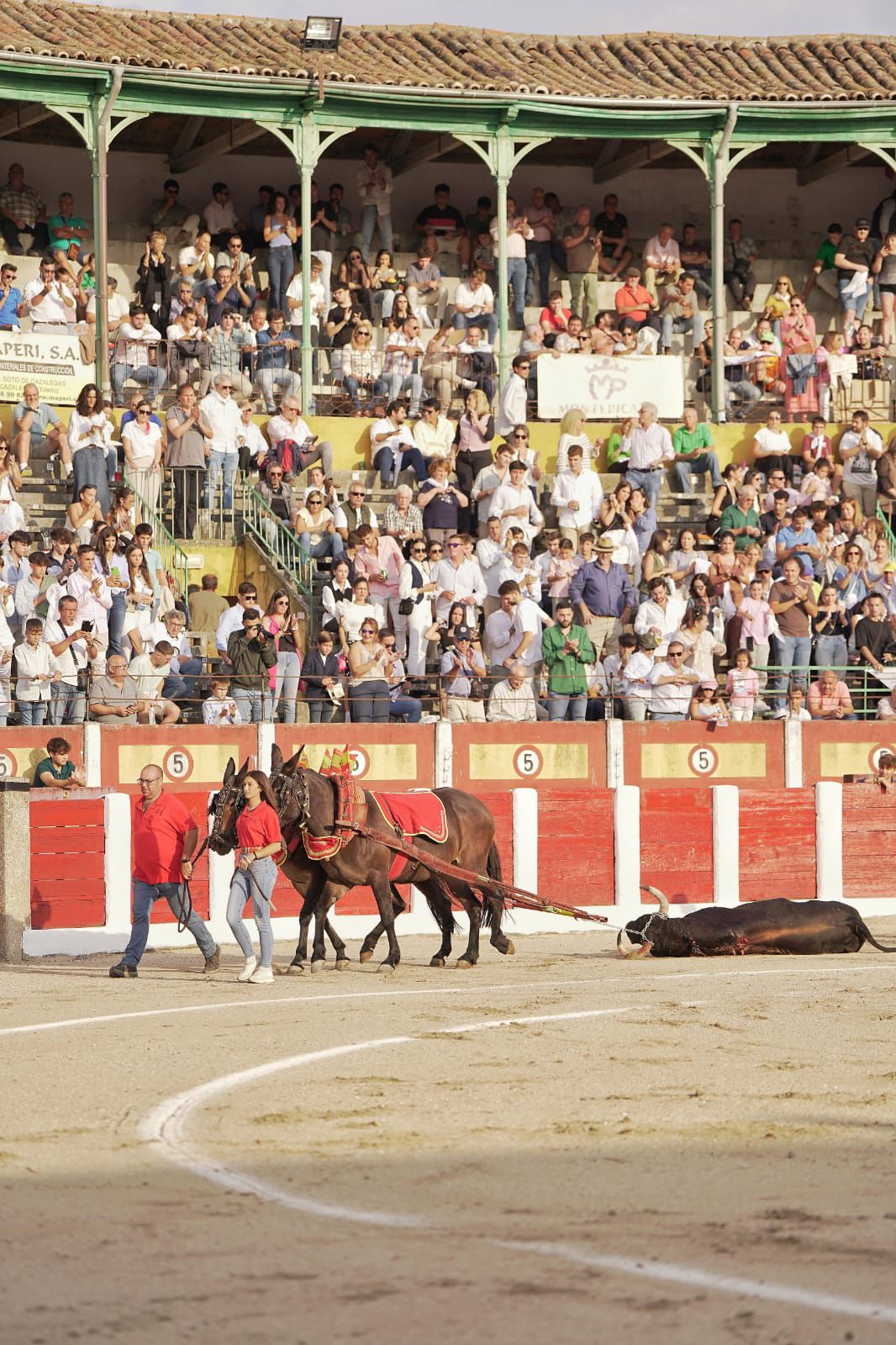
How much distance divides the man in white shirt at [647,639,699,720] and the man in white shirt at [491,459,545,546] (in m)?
2.15

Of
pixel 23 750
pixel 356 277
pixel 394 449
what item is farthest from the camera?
pixel 356 277

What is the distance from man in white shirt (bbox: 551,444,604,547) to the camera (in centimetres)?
2109

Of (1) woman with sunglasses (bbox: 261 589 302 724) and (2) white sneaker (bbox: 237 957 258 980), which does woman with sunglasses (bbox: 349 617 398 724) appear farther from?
(2) white sneaker (bbox: 237 957 258 980)

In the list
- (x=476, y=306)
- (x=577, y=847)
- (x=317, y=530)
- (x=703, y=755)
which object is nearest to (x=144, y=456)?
(x=317, y=530)

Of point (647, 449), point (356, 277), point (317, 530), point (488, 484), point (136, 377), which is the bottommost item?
point (317, 530)

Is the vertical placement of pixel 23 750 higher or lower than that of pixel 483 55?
lower

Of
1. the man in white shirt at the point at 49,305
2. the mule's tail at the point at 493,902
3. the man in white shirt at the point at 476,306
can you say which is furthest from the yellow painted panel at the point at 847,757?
the man in white shirt at the point at 49,305

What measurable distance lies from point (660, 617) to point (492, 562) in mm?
1735

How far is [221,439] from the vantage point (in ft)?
68.4

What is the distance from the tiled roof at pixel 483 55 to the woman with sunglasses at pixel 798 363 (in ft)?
9.35

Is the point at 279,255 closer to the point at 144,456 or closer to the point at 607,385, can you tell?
the point at 607,385

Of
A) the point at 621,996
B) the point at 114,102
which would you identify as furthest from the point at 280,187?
the point at 621,996

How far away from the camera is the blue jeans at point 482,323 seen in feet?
82.0

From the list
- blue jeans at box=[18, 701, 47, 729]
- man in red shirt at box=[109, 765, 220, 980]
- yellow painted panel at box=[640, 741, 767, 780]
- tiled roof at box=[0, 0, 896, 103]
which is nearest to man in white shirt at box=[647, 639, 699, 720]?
yellow painted panel at box=[640, 741, 767, 780]
